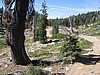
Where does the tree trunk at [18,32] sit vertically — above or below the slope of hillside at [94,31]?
above

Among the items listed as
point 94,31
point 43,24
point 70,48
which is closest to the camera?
point 70,48

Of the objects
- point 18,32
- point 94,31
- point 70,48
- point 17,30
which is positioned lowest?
point 94,31

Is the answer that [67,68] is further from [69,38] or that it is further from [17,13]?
[17,13]

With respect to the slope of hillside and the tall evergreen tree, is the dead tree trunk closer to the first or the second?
the tall evergreen tree

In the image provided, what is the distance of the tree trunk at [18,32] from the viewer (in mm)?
14359

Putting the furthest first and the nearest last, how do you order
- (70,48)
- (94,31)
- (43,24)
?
(94,31) → (43,24) → (70,48)

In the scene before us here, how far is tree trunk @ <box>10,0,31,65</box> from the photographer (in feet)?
47.1

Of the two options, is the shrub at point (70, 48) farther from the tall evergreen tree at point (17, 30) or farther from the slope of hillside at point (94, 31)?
the slope of hillside at point (94, 31)

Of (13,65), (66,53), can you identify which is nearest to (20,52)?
(13,65)

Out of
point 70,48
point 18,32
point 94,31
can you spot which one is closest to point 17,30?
point 18,32

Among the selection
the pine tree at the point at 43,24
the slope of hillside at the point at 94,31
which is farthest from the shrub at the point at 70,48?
the slope of hillside at the point at 94,31

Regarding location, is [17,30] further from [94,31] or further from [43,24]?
[94,31]

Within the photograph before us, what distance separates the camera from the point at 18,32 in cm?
1455

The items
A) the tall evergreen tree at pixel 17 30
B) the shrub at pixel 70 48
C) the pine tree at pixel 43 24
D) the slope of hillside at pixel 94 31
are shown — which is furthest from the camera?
the slope of hillside at pixel 94 31
